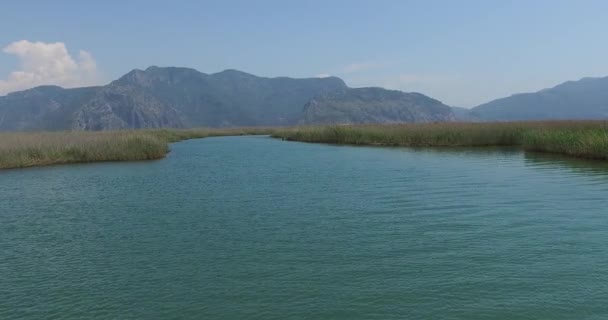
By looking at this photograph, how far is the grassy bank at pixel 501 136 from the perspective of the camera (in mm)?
29366

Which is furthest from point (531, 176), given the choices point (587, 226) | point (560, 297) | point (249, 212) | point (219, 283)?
point (219, 283)

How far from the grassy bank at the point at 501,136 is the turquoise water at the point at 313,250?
9384mm

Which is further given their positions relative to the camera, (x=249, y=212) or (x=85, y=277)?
(x=249, y=212)

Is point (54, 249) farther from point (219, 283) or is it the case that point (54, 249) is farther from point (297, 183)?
point (297, 183)

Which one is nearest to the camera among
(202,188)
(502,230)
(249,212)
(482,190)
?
(502,230)

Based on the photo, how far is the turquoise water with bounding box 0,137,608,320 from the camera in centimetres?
784

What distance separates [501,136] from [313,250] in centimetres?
3658

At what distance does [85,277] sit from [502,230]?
950 centimetres

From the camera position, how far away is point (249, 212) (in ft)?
49.8

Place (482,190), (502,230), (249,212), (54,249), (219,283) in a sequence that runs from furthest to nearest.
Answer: (482,190) < (249,212) < (502,230) < (54,249) < (219,283)

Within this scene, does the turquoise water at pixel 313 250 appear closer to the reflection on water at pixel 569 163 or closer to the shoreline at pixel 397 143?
the reflection on water at pixel 569 163

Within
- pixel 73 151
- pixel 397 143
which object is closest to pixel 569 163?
pixel 397 143

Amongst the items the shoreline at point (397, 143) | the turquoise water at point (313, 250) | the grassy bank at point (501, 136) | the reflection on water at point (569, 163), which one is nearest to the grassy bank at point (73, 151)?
the shoreline at point (397, 143)

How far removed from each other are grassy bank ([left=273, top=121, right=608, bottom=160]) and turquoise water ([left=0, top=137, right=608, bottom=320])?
9384 millimetres
